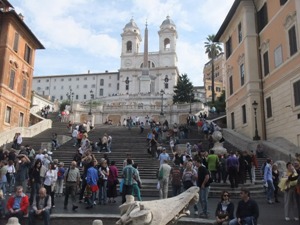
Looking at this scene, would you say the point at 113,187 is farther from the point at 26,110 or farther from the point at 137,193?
the point at 26,110

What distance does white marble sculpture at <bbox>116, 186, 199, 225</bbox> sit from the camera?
14.9 feet

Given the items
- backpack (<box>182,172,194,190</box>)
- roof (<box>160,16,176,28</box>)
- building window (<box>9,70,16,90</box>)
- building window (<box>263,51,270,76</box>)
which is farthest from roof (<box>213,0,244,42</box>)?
roof (<box>160,16,176,28</box>)

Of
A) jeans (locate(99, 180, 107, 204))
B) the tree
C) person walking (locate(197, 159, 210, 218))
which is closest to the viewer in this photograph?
person walking (locate(197, 159, 210, 218))

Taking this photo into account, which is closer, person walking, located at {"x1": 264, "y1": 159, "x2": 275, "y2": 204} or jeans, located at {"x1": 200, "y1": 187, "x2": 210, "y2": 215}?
jeans, located at {"x1": 200, "y1": 187, "x2": 210, "y2": 215}

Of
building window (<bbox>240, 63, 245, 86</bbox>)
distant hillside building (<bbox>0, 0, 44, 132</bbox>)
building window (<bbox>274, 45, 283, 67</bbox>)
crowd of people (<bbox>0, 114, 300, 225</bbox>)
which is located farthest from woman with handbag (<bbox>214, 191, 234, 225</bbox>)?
distant hillside building (<bbox>0, 0, 44, 132</bbox>)

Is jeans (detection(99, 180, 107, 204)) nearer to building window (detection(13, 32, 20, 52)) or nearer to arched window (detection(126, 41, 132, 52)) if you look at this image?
building window (detection(13, 32, 20, 52))

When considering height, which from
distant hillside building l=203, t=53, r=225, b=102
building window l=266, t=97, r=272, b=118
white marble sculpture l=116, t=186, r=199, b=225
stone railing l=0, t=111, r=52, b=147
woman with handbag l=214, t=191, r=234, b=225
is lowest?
woman with handbag l=214, t=191, r=234, b=225

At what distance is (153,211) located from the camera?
473 cm

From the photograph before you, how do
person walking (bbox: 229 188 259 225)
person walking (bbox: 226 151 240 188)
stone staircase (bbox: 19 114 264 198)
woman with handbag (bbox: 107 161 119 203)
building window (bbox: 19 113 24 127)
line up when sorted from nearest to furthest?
person walking (bbox: 229 188 259 225) → woman with handbag (bbox: 107 161 119 203) → person walking (bbox: 226 151 240 188) → stone staircase (bbox: 19 114 264 198) → building window (bbox: 19 113 24 127)

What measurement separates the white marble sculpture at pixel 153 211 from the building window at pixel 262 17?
Answer: 834 inches

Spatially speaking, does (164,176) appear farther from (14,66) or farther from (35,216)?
(14,66)

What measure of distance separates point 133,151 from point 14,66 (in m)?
15.5

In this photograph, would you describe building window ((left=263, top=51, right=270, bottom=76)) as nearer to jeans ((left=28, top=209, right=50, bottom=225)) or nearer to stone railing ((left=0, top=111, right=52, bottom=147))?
jeans ((left=28, top=209, right=50, bottom=225))

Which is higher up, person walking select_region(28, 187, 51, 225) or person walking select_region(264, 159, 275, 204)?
person walking select_region(264, 159, 275, 204)
